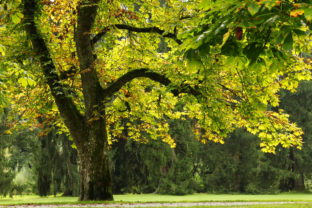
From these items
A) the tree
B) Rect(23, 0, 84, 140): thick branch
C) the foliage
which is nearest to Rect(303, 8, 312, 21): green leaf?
the foliage

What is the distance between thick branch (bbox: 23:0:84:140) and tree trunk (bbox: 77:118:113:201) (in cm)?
47

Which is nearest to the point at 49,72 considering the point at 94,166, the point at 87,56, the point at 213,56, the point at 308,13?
the point at 87,56

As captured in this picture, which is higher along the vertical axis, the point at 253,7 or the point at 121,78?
the point at 121,78

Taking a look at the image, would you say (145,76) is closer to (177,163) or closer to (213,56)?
(213,56)

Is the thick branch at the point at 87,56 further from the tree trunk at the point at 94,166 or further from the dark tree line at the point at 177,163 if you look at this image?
the dark tree line at the point at 177,163

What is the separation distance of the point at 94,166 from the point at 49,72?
2.96m

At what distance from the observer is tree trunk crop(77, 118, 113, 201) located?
8484 mm

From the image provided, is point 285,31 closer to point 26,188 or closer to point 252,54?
point 252,54

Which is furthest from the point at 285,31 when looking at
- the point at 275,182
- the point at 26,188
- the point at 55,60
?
the point at 275,182

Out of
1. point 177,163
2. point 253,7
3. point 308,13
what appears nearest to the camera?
point 308,13

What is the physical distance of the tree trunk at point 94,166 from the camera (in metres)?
8.48

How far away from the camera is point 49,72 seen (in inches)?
318

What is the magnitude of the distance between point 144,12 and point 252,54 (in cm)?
838

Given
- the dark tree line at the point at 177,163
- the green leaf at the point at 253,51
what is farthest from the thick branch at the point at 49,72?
the dark tree line at the point at 177,163
